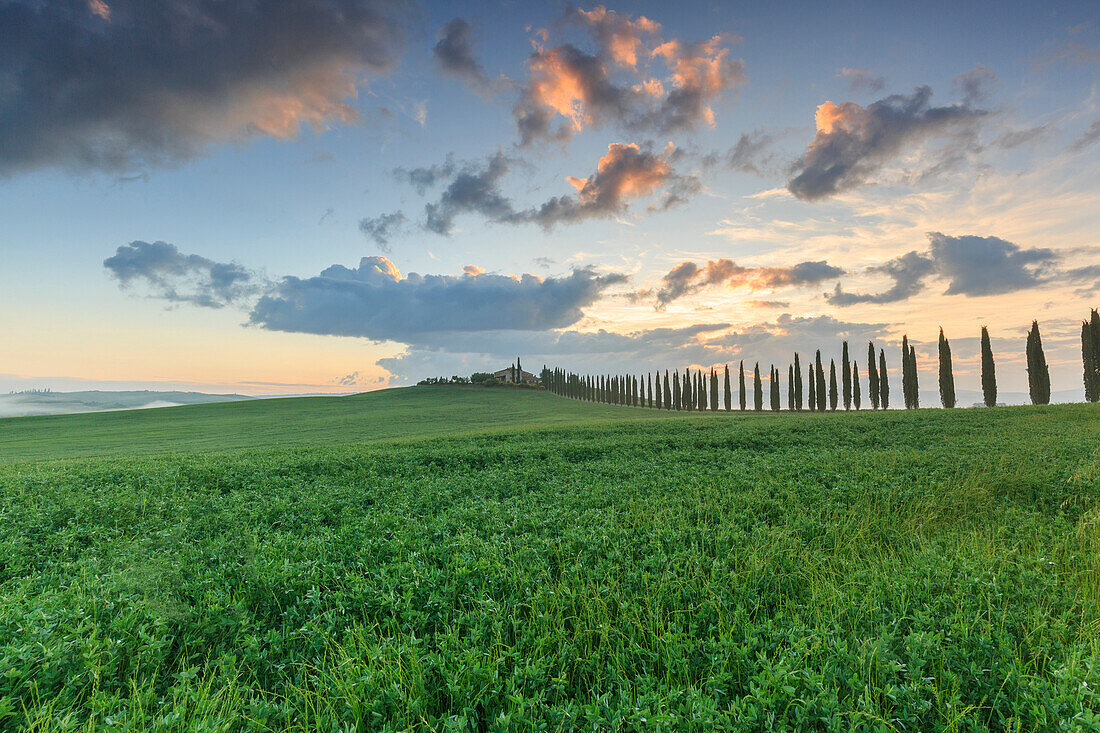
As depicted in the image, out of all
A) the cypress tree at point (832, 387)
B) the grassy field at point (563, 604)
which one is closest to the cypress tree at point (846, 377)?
the cypress tree at point (832, 387)

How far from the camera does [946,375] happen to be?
4956 centimetres

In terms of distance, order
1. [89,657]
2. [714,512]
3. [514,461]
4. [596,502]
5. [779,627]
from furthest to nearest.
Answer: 1. [514,461]
2. [596,502]
3. [714,512]
4. [779,627]
5. [89,657]

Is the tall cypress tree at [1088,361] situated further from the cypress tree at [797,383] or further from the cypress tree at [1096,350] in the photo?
the cypress tree at [797,383]

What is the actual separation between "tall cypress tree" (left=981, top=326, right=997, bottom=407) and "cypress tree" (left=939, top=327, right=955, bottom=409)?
259 cm

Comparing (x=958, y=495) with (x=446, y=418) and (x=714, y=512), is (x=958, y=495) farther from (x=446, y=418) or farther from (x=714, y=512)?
(x=446, y=418)

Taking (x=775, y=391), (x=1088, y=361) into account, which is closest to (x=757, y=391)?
(x=775, y=391)

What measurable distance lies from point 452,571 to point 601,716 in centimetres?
294

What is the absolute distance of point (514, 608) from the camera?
510 cm

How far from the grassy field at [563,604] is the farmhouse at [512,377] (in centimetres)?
9720

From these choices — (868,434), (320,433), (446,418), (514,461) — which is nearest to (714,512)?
(514,461)

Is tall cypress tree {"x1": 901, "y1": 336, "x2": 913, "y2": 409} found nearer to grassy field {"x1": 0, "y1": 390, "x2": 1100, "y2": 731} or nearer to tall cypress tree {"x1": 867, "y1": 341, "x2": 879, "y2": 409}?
tall cypress tree {"x1": 867, "y1": 341, "x2": 879, "y2": 409}

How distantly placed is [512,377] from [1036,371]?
278 ft

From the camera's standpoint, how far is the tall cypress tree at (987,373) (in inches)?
1815

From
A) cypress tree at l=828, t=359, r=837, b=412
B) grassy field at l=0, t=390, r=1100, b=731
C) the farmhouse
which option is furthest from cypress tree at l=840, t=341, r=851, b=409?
the farmhouse
